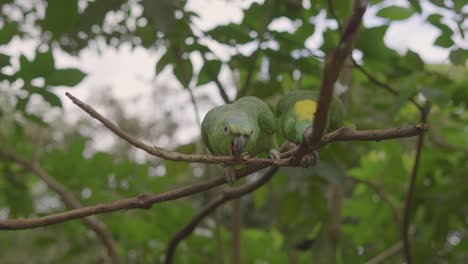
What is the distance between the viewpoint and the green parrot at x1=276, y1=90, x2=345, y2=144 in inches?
36.6

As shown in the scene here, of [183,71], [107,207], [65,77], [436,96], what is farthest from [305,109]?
[65,77]

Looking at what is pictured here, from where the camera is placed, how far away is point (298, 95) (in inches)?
38.5

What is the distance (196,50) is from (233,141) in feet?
2.27

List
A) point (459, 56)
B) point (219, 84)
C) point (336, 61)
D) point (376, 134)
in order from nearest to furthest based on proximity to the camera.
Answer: point (336, 61) < point (376, 134) < point (459, 56) < point (219, 84)

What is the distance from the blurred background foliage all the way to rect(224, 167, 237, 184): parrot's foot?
321 mm

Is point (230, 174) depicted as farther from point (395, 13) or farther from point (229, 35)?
point (395, 13)

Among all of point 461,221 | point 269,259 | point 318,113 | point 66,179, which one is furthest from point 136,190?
point 318,113

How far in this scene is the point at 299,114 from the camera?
0.94 m

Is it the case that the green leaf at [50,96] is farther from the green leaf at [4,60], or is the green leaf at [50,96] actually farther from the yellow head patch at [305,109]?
the yellow head patch at [305,109]

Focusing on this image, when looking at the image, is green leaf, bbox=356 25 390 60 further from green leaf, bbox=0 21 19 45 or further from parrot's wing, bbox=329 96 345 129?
green leaf, bbox=0 21 19 45

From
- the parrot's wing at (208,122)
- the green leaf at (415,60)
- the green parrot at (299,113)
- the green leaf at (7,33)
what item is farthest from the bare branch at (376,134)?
the green leaf at (7,33)

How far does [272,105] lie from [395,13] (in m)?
0.52

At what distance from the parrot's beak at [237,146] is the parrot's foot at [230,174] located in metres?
0.12

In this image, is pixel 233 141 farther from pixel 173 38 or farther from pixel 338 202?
pixel 338 202
